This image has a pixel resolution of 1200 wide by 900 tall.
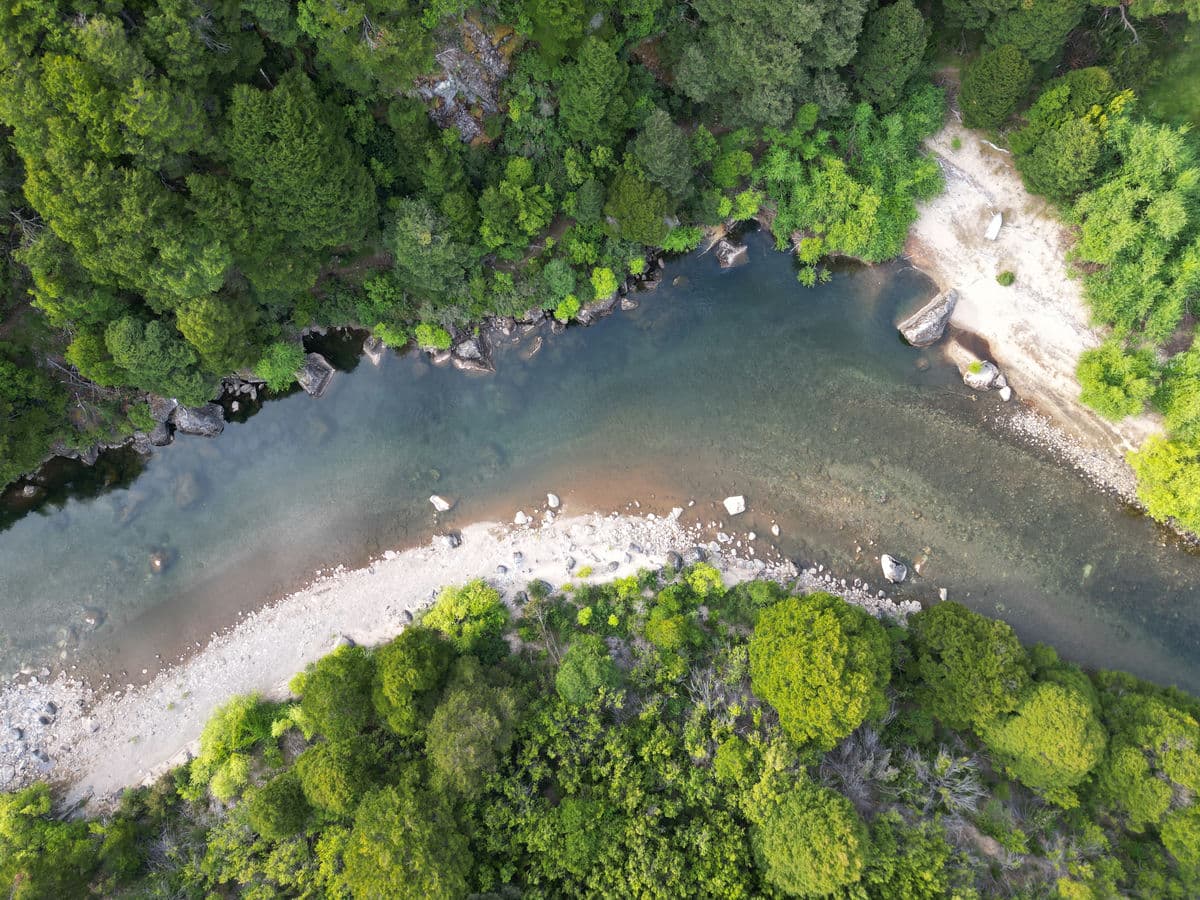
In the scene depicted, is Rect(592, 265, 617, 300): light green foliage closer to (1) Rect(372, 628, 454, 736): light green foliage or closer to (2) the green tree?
(2) the green tree

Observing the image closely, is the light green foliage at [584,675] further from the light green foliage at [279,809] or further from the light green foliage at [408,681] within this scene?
the light green foliage at [279,809]

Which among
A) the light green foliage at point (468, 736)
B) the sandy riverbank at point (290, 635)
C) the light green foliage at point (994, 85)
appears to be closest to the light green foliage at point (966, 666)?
the sandy riverbank at point (290, 635)

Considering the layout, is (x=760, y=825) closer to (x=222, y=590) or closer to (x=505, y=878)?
(x=505, y=878)

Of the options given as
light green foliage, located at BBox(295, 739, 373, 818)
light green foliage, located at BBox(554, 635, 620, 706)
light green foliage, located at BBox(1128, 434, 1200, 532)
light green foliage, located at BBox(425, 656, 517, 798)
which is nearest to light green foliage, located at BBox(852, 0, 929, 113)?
light green foliage, located at BBox(1128, 434, 1200, 532)

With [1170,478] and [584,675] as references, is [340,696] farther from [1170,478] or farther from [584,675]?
[1170,478]

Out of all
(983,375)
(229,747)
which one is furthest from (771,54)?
(229,747)
